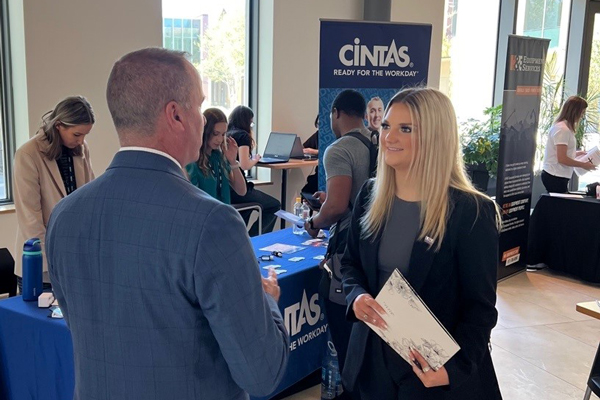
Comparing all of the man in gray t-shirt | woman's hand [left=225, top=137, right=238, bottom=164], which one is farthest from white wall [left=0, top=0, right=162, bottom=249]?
the man in gray t-shirt

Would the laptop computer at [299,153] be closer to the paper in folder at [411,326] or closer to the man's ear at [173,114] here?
the paper in folder at [411,326]

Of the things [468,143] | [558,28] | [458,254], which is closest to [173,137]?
[458,254]

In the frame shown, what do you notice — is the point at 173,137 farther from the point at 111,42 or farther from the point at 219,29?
the point at 219,29

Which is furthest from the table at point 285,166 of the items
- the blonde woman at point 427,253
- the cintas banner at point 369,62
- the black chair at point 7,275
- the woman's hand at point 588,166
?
the blonde woman at point 427,253

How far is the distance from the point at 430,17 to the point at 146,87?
6706mm

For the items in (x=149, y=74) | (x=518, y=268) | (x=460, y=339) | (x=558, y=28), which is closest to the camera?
(x=149, y=74)

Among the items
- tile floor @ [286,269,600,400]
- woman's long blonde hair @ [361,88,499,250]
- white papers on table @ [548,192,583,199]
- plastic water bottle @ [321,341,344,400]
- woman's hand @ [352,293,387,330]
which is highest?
woman's long blonde hair @ [361,88,499,250]

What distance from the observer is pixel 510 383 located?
3.17m

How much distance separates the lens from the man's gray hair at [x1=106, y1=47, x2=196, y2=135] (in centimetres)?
107

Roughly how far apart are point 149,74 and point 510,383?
9.31 ft

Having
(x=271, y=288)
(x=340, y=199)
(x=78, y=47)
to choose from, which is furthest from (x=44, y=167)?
(x=78, y=47)

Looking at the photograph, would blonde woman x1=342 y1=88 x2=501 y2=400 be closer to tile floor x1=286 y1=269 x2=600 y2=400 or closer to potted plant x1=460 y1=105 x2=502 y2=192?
tile floor x1=286 y1=269 x2=600 y2=400

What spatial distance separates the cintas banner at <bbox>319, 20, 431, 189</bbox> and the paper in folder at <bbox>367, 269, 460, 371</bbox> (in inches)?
81.0

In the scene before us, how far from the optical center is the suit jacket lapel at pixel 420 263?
5.15 ft
